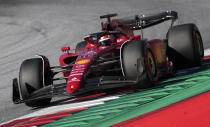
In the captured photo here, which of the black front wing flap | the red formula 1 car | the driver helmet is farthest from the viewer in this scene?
the driver helmet

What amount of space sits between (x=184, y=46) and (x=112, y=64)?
4.85 feet

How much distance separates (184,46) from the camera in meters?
7.13

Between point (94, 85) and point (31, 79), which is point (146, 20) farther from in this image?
point (94, 85)

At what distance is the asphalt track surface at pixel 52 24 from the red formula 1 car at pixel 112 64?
545 millimetres

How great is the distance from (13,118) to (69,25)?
14.1m

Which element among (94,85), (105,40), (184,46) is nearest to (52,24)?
(105,40)

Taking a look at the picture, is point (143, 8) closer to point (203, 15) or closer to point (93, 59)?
point (203, 15)

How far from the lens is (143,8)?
73.0 feet

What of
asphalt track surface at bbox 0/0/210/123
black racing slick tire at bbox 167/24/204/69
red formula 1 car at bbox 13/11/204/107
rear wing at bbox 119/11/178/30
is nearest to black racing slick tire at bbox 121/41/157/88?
red formula 1 car at bbox 13/11/204/107

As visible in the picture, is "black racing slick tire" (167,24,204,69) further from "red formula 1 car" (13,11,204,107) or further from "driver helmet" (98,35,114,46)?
"driver helmet" (98,35,114,46)

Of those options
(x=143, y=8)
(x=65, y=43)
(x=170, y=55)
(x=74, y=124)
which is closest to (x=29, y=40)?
(x=65, y=43)

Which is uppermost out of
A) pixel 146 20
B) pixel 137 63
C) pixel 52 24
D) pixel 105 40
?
pixel 146 20

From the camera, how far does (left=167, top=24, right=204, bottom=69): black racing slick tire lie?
7090mm

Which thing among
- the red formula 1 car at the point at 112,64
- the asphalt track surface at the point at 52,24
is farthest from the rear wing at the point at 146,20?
the red formula 1 car at the point at 112,64
